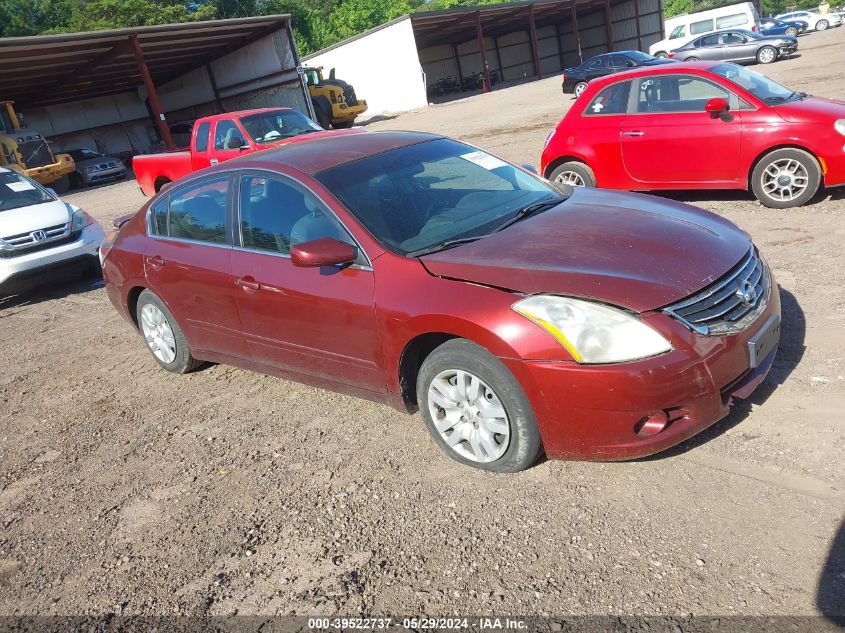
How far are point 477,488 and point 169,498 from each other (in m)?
1.72

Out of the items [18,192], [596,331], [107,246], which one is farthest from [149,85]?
[596,331]

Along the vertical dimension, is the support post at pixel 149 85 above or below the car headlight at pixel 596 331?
above

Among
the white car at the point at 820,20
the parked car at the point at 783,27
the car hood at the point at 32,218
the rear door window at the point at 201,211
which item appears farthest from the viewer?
the white car at the point at 820,20

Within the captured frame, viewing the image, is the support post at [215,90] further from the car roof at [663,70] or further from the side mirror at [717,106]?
the side mirror at [717,106]

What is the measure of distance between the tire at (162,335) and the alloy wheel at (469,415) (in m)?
2.51

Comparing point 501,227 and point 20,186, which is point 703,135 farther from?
point 20,186

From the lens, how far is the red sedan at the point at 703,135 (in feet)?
22.0

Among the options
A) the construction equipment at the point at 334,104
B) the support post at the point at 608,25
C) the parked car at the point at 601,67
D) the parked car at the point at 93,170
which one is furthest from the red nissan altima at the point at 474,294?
the support post at the point at 608,25

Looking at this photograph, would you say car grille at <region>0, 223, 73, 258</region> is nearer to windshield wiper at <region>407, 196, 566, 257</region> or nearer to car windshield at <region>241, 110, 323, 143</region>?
car windshield at <region>241, 110, 323, 143</region>

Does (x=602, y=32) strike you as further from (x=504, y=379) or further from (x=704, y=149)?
(x=504, y=379)

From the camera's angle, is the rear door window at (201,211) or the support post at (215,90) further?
the support post at (215,90)

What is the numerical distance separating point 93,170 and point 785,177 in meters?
26.2

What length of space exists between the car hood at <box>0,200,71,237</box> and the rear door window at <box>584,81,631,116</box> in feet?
22.4

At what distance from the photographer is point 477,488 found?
10.8 ft
